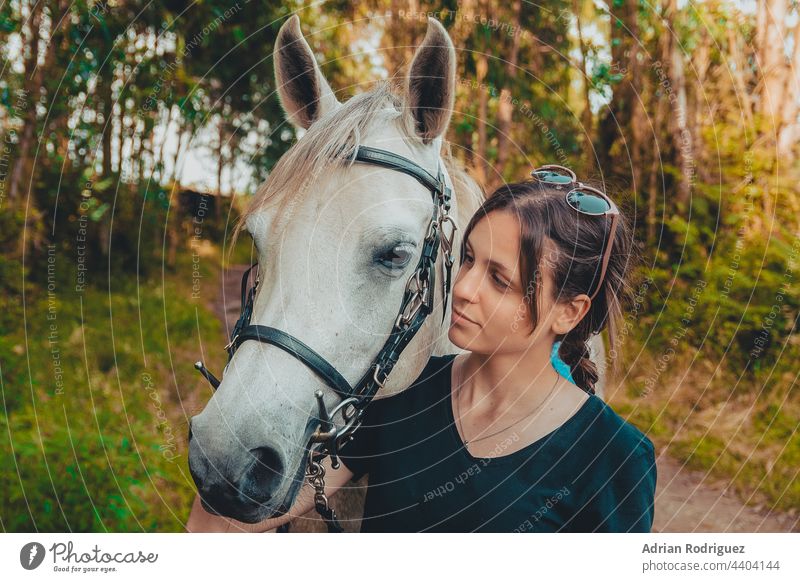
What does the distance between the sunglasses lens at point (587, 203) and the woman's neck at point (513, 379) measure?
1.16 feet

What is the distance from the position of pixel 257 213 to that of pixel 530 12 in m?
3.54

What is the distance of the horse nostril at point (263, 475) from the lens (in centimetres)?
112

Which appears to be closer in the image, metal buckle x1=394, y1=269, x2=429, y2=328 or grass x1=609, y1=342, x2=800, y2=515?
metal buckle x1=394, y1=269, x2=429, y2=328

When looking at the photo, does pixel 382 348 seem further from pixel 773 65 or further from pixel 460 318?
pixel 773 65

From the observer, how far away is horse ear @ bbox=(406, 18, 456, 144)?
139 cm

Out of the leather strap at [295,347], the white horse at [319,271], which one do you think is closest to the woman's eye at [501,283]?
the white horse at [319,271]

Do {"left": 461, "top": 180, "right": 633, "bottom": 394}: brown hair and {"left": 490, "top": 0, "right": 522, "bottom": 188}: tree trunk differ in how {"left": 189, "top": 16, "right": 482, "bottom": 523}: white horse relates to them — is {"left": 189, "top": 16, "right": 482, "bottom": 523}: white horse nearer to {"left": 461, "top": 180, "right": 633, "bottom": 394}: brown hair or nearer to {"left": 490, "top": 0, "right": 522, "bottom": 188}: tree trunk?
{"left": 461, "top": 180, "right": 633, "bottom": 394}: brown hair

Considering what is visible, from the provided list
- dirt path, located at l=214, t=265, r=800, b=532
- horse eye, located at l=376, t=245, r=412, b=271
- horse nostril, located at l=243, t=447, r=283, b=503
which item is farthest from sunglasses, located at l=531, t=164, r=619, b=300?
dirt path, located at l=214, t=265, r=800, b=532

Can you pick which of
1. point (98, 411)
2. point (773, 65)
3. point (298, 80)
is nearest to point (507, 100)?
point (773, 65)

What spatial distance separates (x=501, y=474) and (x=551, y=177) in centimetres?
75

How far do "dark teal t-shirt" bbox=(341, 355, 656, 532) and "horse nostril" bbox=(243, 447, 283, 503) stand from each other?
0.31 m

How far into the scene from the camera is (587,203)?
133 centimetres
